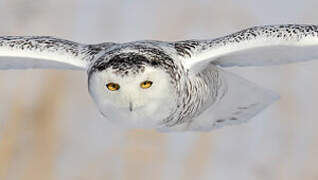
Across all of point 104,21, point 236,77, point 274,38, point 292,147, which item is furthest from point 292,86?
point 274,38

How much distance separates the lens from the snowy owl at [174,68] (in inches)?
125

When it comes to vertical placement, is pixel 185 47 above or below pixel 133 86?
above

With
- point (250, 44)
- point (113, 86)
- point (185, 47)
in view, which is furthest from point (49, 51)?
point (250, 44)

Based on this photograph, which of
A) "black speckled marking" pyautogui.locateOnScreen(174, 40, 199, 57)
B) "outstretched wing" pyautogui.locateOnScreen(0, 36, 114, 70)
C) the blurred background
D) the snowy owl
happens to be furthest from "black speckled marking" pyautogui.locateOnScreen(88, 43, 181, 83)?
the blurred background

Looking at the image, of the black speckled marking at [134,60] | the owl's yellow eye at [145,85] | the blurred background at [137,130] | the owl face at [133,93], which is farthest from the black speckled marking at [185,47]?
the blurred background at [137,130]

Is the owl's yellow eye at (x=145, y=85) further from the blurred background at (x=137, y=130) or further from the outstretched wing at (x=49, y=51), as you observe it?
the blurred background at (x=137, y=130)

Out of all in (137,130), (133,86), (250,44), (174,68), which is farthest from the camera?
(137,130)

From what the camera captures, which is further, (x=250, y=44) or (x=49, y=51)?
(x=49, y=51)

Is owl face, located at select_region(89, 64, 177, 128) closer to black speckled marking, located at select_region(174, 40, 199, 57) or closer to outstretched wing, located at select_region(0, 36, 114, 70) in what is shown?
black speckled marking, located at select_region(174, 40, 199, 57)

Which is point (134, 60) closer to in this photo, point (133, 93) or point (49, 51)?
point (133, 93)

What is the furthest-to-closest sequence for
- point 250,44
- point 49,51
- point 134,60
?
point 49,51 < point 250,44 < point 134,60

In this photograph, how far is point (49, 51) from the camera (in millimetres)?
3857

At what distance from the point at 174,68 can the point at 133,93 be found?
341 millimetres

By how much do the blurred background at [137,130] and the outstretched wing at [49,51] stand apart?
1.75 metres
